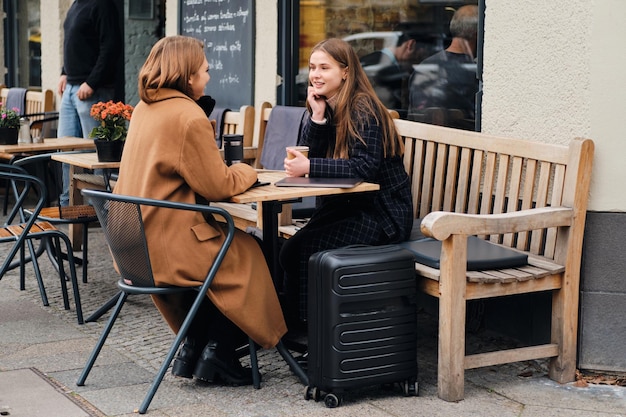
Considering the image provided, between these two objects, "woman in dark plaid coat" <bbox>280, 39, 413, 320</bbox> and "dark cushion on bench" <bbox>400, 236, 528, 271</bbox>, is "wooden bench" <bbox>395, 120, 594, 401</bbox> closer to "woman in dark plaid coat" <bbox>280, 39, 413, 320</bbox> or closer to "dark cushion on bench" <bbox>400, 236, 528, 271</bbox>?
"dark cushion on bench" <bbox>400, 236, 528, 271</bbox>

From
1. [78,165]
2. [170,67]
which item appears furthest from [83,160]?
[170,67]

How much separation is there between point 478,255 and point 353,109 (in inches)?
34.7

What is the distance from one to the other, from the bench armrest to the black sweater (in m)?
4.89

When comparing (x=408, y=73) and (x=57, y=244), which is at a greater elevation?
(x=408, y=73)

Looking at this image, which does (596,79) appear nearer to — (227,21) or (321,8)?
(321,8)

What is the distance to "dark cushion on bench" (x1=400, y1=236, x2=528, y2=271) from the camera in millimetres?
4422

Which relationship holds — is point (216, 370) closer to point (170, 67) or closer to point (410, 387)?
point (410, 387)

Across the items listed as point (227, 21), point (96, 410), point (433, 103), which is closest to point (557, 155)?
point (433, 103)

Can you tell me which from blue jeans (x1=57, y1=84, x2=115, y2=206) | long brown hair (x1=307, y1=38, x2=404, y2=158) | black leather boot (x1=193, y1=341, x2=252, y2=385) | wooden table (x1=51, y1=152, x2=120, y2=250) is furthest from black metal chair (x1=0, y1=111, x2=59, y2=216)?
black leather boot (x1=193, y1=341, x2=252, y2=385)

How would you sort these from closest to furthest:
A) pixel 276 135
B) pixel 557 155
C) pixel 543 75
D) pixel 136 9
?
pixel 557 155 < pixel 543 75 < pixel 276 135 < pixel 136 9

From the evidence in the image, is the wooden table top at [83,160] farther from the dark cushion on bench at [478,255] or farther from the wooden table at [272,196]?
the dark cushion on bench at [478,255]

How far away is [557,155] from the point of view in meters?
4.56

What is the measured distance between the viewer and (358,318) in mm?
4184

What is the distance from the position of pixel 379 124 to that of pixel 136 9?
572 centimetres
